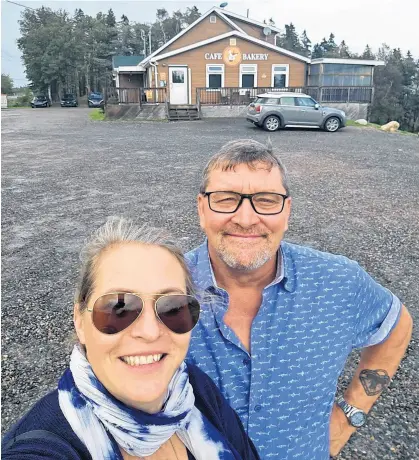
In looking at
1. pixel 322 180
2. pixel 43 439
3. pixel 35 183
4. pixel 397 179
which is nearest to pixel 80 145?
pixel 35 183

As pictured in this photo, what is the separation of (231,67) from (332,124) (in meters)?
9.96

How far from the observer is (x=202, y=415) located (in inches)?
53.9

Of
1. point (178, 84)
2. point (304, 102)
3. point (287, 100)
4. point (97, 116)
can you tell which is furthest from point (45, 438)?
point (97, 116)

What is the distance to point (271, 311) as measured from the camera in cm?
185

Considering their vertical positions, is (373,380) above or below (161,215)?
above

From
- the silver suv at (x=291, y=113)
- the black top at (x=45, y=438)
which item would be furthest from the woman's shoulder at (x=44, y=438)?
the silver suv at (x=291, y=113)

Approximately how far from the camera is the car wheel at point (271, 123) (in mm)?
18278

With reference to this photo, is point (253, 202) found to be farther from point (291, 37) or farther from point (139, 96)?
point (291, 37)

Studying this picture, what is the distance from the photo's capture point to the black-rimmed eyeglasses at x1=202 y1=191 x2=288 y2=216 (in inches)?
77.0

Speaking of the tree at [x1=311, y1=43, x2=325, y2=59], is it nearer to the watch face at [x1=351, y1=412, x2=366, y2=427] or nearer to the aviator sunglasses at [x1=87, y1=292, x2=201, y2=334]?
the watch face at [x1=351, y1=412, x2=366, y2=427]

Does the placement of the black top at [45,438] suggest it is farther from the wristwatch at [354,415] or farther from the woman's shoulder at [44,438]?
the wristwatch at [354,415]

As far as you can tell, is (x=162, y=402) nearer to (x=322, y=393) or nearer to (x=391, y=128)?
(x=322, y=393)

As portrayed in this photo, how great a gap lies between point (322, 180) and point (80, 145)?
29.5ft

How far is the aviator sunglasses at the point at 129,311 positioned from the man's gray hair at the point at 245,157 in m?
0.85
